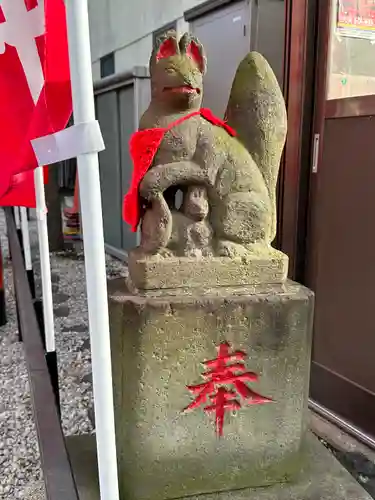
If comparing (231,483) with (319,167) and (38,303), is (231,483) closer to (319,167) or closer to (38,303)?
(319,167)

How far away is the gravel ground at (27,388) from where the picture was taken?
98.7 inches

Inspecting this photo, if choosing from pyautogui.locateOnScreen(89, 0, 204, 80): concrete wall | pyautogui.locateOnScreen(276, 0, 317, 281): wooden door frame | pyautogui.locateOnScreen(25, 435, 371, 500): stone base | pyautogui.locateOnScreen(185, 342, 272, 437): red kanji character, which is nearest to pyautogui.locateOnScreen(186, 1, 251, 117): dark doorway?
pyautogui.locateOnScreen(276, 0, 317, 281): wooden door frame

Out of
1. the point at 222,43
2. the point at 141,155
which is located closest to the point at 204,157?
the point at 141,155

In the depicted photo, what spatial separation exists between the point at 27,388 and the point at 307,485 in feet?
6.94

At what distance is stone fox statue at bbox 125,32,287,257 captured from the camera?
1.58 m

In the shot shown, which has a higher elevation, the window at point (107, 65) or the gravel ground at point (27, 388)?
the window at point (107, 65)

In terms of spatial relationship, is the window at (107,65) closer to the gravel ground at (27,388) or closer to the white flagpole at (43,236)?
Answer: the gravel ground at (27,388)

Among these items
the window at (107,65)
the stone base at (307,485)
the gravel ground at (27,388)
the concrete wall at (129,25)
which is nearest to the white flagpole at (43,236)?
the gravel ground at (27,388)

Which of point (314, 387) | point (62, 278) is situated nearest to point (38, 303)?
point (62, 278)

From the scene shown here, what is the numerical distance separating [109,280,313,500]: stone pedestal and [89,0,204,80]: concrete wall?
3617 millimetres

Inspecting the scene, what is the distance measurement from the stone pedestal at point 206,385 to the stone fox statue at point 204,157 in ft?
0.60

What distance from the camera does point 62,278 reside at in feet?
18.2

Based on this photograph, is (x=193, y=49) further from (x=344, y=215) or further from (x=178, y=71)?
(x=344, y=215)

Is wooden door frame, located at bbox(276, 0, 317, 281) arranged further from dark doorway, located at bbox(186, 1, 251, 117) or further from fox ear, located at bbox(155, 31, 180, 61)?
fox ear, located at bbox(155, 31, 180, 61)
